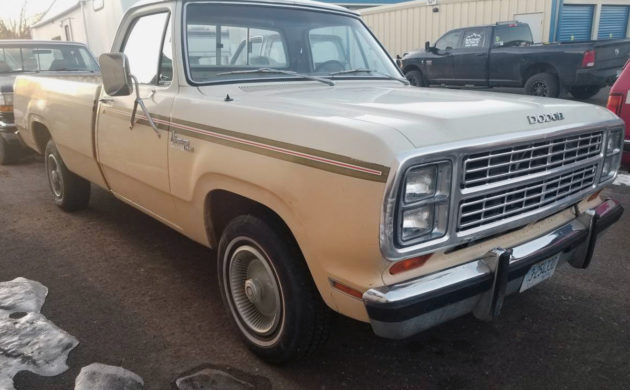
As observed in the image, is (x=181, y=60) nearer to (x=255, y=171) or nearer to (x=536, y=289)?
(x=255, y=171)

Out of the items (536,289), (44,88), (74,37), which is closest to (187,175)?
(536,289)

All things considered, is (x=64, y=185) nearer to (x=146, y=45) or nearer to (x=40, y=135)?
(x=40, y=135)

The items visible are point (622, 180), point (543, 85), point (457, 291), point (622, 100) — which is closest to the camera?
point (457, 291)

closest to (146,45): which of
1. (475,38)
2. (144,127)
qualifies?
(144,127)

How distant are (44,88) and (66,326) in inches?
106

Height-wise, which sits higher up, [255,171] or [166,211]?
[255,171]

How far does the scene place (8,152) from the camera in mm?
7723

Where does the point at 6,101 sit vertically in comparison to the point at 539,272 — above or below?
above

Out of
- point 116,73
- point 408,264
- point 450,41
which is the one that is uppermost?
point 450,41

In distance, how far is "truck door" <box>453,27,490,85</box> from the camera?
40.9 feet

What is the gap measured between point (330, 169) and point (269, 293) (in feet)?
3.02

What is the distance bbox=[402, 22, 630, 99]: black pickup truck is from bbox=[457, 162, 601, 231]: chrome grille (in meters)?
8.82

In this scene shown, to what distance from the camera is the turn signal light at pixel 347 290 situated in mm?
2118

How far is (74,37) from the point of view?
19.0 metres
